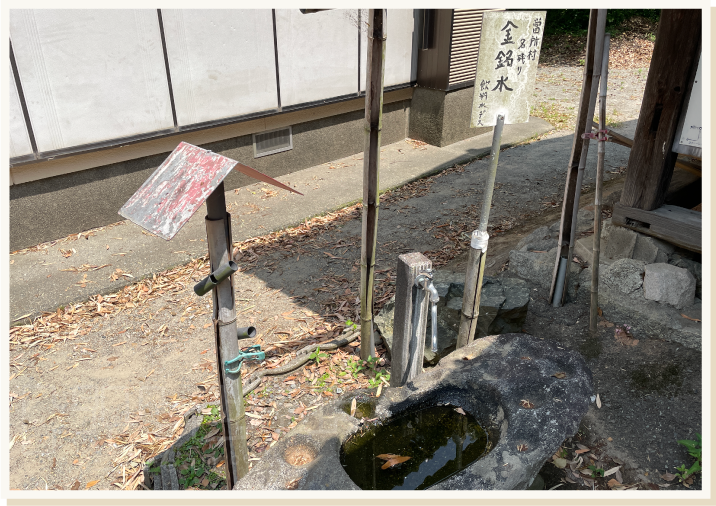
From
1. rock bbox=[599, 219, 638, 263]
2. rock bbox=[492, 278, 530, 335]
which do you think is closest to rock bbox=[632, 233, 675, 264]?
rock bbox=[599, 219, 638, 263]

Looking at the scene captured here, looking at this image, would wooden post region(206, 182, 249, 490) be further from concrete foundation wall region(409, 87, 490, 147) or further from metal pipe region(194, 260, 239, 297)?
concrete foundation wall region(409, 87, 490, 147)

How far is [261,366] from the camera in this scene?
16.3ft

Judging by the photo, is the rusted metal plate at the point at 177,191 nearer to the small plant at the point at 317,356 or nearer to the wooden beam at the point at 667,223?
the small plant at the point at 317,356

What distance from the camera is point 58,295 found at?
19.5 ft

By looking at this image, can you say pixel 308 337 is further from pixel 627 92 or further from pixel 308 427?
pixel 627 92

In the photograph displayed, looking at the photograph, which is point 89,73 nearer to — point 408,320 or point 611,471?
point 408,320

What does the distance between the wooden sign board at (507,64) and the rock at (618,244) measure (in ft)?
7.15

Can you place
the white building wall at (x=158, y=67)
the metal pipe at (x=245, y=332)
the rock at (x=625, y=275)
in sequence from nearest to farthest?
the metal pipe at (x=245, y=332) → the rock at (x=625, y=275) → the white building wall at (x=158, y=67)

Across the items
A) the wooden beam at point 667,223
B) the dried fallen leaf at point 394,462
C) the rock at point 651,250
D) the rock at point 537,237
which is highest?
the wooden beam at point 667,223

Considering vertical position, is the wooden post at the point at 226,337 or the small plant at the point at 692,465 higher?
the wooden post at the point at 226,337

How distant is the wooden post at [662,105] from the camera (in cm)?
448

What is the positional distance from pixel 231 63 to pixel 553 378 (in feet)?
20.8

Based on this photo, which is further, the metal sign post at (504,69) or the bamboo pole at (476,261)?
the bamboo pole at (476,261)

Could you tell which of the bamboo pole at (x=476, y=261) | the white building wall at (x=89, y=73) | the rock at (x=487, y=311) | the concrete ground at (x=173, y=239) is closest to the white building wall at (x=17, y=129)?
the white building wall at (x=89, y=73)
